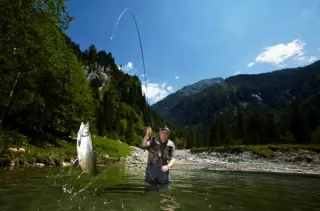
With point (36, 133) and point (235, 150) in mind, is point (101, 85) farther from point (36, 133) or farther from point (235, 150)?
point (36, 133)

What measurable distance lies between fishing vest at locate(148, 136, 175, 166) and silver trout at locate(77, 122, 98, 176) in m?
2.86

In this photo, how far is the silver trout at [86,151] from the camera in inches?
267

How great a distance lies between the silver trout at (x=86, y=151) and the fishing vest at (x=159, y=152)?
286 centimetres

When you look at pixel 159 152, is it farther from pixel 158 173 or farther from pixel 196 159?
pixel 196 159

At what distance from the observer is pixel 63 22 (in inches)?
827

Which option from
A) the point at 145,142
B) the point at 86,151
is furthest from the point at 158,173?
the point at 86,151

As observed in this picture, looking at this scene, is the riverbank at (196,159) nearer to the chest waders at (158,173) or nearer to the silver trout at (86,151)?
the chest waders at (158,173)

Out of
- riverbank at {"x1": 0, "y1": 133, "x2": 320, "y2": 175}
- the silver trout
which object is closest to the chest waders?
the silver trout

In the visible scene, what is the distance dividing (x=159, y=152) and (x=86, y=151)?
3285mm

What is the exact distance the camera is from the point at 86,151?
698 centimetres

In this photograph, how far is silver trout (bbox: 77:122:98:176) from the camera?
6.79 metres

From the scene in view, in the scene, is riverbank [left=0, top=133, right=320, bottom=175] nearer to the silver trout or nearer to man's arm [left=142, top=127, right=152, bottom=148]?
man's arm [left=142, top=127, right=152, bottom=148]

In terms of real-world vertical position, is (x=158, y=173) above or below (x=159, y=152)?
below

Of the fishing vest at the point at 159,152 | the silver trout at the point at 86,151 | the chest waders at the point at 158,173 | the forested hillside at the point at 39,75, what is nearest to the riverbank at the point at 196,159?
the forested hillside at the point at 39,75
